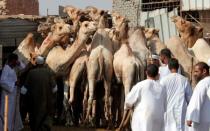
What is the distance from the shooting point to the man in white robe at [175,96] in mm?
10844

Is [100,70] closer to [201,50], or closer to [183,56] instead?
[183,56]

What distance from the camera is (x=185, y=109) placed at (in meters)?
10.9

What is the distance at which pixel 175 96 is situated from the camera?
1087 centimetres

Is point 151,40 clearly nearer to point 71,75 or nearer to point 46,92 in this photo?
point 71,75

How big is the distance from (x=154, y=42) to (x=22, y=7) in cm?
1126

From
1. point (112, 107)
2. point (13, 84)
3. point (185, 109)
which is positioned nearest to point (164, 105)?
point (185, 109)

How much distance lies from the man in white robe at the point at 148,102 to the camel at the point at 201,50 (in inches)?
175

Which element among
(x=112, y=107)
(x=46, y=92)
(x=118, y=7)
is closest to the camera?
(x=46, y=92)

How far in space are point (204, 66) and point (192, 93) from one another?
0.69 metres

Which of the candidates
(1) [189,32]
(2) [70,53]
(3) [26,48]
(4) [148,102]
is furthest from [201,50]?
(4) [148,102]

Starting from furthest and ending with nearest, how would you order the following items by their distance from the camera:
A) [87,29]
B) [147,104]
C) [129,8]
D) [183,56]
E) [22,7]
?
[22,7], [129,8], [87,29], [183,56], [147,104]

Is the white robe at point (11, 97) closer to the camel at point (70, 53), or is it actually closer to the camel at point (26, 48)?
the camel at point (70, 53)

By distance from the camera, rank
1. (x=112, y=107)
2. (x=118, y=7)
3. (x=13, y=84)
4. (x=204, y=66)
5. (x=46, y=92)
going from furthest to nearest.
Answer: (x=118, y=7) → (x=112, y=107) → (x=46, y=92) → (x=13, y=84) → (x=204, y=66)

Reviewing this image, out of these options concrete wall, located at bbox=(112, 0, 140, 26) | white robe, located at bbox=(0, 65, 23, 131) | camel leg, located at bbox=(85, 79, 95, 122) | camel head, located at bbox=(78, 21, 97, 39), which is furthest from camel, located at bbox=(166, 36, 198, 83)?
concrete wall, located at bbox=(112, 0, 140, 26)
